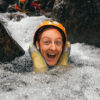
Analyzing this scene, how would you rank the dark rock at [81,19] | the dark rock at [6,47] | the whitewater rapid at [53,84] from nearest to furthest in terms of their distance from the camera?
1. the whitewater rapid at [53,84]
2. the dark rock at [6,47]
3. the dark rock at [81,19]

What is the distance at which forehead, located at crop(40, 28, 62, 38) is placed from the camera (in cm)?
302

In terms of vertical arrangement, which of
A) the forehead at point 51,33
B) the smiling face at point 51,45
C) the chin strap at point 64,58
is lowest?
the chin strap at point 64,58

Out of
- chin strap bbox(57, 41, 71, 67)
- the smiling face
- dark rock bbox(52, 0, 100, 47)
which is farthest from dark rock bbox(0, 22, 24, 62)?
dark rock bbox(52, 0, 100, 47)

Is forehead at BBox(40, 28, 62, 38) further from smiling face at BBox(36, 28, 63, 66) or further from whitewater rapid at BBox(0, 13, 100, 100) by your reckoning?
whitewater rapid at BBox(0, 13, 100, 100)

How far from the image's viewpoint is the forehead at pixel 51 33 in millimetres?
3020

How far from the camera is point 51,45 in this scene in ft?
9.80

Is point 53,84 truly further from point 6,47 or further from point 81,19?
point 81,19

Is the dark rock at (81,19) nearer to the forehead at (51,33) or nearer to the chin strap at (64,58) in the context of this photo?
the chin strap at (64,58)

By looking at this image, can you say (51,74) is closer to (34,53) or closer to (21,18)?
(34,53)

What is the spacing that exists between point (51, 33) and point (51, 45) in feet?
0.72

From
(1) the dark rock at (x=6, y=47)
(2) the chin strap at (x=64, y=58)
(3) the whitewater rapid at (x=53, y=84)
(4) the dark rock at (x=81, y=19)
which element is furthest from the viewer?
(4) the dark rock at (x=81, y=19)

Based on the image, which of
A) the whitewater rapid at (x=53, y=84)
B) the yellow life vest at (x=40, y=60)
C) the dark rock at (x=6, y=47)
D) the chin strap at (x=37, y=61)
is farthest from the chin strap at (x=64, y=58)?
the dark rock at (x=6, y=47)

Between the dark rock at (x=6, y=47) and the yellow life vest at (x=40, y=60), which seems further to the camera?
the dark rock at (x=6, y=47)

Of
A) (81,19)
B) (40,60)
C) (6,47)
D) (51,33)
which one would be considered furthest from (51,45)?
(81,19)
